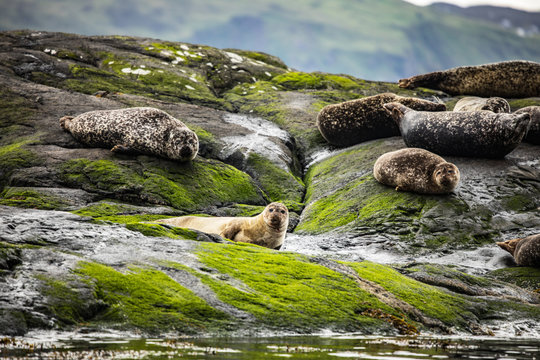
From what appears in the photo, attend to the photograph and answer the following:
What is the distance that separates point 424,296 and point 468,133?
9.52 metres

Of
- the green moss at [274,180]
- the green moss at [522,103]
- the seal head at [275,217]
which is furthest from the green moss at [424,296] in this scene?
the green moss at [522,103]

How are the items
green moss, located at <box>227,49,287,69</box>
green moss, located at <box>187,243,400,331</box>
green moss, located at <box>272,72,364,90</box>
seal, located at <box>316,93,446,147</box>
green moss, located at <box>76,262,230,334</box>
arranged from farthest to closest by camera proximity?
green moss, located at <box>227,49,287,69</box> < green moss, located at <box>272,72,364,90</box> < seal, located at <box>316,93,446,147</box> < green moss, located at <box>187,243,400,331</box> < green moss, located at <box>76,262,230,334</box>

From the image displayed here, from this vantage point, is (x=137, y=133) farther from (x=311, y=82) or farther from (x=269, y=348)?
(x=311, y=82)

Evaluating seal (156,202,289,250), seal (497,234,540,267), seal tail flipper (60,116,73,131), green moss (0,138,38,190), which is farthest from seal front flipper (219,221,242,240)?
seal tail flipper (60,116,73,131)

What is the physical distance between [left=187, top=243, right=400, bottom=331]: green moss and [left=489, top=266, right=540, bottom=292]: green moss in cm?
463

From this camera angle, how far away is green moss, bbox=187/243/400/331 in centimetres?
691

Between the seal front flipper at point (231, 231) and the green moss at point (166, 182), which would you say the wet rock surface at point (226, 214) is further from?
the seal front flipper at point (231, 231)

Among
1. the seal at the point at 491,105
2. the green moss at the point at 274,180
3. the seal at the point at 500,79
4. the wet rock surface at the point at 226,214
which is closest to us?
the wet rock surface at the point at 226,214

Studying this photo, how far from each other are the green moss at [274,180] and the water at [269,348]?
11613 millimetres

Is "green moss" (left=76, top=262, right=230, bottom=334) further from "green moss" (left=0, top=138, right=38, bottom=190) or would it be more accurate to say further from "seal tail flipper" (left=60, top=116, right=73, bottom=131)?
"seal tail flipper" (left=60, top=116, right=73, bottom=131)

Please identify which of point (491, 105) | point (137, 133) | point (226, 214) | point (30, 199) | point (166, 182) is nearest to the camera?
point (30, 199)

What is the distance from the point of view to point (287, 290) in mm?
7520

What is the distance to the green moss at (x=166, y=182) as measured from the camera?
15570 mm

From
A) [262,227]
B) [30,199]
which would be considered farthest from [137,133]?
[262,227]
